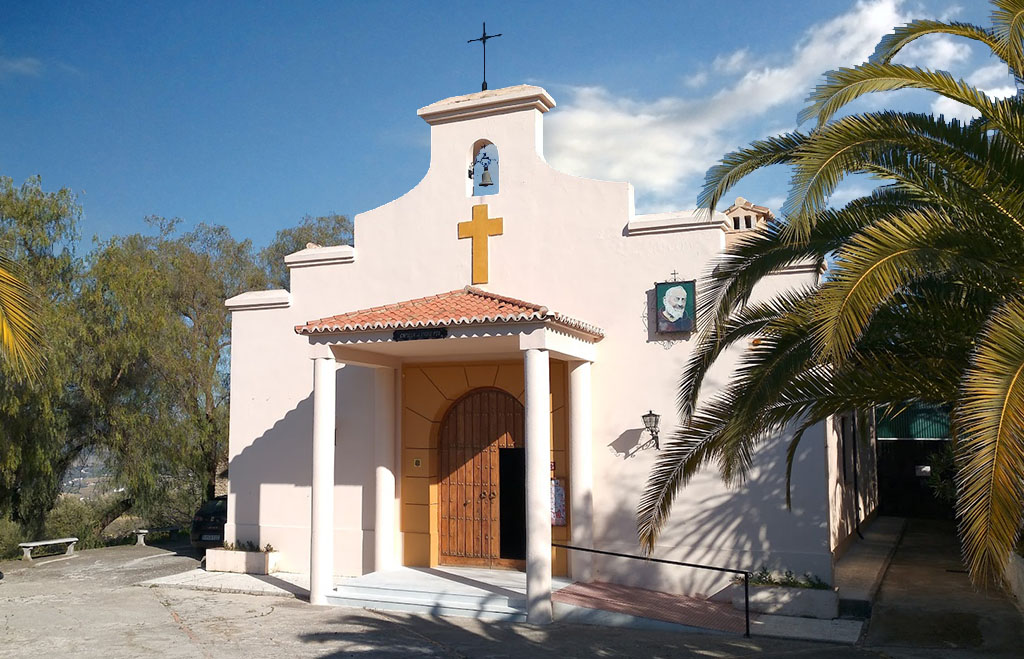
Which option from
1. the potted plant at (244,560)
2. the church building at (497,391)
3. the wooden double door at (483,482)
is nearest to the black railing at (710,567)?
the church building at (497,391)

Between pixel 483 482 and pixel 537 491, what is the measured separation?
286 centimetres

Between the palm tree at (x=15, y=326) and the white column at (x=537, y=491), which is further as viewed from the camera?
the white column at (x=537, y=491)

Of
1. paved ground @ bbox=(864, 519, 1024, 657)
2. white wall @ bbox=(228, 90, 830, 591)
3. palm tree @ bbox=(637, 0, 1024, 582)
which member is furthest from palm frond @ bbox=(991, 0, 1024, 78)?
white wall @ bbox=(228, 90, 830, 591)

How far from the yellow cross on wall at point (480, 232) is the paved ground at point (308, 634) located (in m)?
5.27

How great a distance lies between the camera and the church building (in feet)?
38.0

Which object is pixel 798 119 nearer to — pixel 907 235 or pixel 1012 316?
pixel 907 235

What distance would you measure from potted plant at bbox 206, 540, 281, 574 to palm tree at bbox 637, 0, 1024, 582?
808cm

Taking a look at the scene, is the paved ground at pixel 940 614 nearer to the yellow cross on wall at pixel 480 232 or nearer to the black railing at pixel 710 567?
the black railing at pixel 710 567

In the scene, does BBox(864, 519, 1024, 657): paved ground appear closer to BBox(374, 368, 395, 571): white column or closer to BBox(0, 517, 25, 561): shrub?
BBox(374, 368, 395, 571): white column

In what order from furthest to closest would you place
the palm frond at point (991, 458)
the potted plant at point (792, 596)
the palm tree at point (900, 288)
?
the potted plant at point (792, 596)
the palm tree at point (900, 288)
the palm frond at point (991, 458)

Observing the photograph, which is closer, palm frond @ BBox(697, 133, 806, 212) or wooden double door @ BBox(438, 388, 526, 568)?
palm frond @ BBox(697, 133, 806, 212)

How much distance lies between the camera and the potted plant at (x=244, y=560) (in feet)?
45.7

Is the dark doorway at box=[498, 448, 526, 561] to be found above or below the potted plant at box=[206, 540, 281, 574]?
above

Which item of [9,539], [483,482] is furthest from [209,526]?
[483,482]
